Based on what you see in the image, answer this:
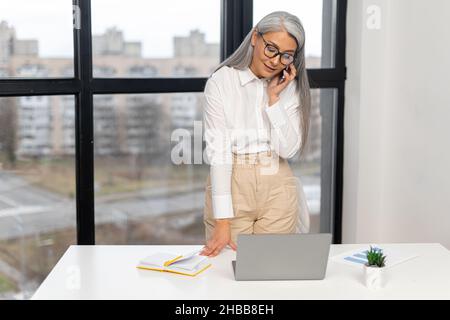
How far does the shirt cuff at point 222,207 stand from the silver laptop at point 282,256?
50cm

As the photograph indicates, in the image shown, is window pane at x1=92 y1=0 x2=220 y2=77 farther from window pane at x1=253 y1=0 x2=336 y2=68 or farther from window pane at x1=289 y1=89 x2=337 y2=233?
window pane at x1=289 y1=89 x2=337 y2=233

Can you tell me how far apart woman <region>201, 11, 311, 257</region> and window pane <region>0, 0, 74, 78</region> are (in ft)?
2.57

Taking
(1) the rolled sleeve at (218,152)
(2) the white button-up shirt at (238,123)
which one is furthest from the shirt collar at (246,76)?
(1) the rolled sleeve at (218,152)

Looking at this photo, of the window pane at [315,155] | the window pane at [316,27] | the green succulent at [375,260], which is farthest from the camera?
the window pane at [315,155]

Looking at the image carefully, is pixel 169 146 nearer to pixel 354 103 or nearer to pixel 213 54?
pixel 213 54

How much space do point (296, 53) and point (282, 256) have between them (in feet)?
3.13

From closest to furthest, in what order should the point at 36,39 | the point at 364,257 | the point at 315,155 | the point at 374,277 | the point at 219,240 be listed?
the point at 374,277 < the point at 364,257 < the point at 219,240 < the point at 36,39 < the point at 315,155

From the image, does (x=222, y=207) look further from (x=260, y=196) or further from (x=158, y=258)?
(x=158, y=258)

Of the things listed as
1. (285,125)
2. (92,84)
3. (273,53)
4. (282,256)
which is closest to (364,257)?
(282,256)

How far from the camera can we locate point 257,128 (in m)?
2.68

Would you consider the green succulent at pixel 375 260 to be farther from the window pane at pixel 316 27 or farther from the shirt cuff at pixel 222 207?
the window pane at pixel 316 27

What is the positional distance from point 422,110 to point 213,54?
106 cm

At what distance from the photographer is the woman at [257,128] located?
2586 mm
